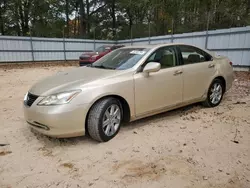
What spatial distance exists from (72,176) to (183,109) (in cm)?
289

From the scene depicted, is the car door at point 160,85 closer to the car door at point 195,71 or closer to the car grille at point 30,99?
the car door at point 195,71

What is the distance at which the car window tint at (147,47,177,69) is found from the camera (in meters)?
3.48

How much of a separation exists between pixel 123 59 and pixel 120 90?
2.59 feet

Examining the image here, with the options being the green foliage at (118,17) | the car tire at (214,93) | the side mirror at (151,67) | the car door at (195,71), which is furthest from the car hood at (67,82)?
the green foliage at (118,17)

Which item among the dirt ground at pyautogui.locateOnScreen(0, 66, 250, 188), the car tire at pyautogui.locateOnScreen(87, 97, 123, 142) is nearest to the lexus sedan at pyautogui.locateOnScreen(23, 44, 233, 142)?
the car tire at pyautogui.locateOnScreen(87, 97, 123, 142)

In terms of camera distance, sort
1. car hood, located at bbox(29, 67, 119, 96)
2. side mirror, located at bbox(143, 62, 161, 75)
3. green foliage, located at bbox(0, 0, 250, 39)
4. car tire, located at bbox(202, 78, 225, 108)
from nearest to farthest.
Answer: car hood, located at bbox(29, 67, 119, 96) → side mirror, located at bbox(143, 62, 161, 75) → car tire, located at bbox(202, 78, 225, 108) → green foliage, located at bbox(0, 0, 250, 39)

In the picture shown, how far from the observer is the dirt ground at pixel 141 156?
2096 mm

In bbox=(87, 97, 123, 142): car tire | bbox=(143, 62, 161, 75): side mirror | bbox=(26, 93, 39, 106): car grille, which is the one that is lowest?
bbox=(87, 97, 123, 142): car tire

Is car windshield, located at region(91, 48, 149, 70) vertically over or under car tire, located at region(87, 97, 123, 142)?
over

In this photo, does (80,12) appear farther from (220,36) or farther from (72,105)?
(72,105)

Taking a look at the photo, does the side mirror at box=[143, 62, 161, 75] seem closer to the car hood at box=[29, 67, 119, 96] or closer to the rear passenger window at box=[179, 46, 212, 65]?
the car hood at box=[29, 67, 119, 96]

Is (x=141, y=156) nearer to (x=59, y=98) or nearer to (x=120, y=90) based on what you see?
(x=120, y=90)

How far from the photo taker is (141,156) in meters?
2.55

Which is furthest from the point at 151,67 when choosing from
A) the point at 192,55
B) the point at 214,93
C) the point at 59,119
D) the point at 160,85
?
the point at 214,93
